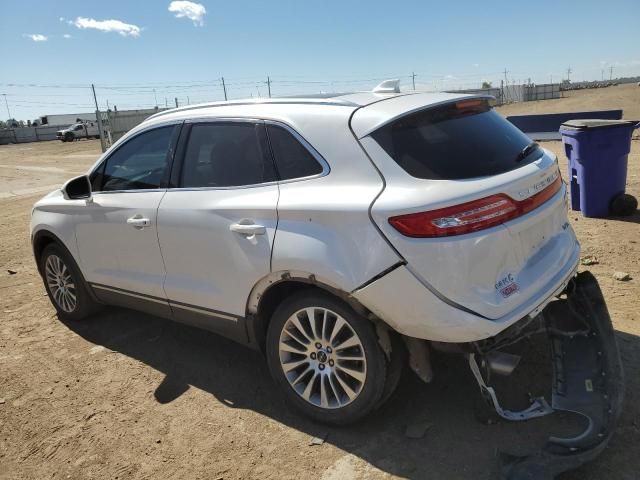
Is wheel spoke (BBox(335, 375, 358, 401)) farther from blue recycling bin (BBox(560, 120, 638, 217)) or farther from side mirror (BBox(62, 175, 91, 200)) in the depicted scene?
blue recycling bin (BBox(560, 120, 638, 217))

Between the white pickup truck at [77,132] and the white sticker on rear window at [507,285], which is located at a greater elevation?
the white pickup truck at [77,132]

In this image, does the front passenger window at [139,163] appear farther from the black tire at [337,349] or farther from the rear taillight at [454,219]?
the rear taillight at [454,219]

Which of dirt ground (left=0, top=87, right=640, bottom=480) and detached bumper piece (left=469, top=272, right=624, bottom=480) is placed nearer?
detached bumper piece (left=469, top=272, right=624, bottom=480)

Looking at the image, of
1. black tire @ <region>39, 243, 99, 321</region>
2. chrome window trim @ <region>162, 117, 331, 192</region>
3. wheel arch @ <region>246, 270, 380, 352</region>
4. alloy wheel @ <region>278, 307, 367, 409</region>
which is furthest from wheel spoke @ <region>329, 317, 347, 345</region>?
black tire @ <region>39, 243, 99, 321</region>

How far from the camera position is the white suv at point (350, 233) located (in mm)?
2477

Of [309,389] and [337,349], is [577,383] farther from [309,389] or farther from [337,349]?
[309,389]

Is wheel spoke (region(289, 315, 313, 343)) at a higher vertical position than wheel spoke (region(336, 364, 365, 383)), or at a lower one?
higher

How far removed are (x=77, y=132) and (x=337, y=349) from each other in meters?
52.5

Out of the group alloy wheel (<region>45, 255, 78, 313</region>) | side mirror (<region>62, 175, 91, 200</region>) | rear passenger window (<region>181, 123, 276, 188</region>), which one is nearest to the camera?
rear passenger window (<region>181, 123, 276, 188</region>)

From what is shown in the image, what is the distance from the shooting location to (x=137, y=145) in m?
4.00

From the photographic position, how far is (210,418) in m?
3.28

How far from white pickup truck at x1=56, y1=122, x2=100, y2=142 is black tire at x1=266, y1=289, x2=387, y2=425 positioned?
5055 centimetres

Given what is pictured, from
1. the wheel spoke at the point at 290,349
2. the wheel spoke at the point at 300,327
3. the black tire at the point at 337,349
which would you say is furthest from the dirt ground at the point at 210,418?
the wheel spoke at the point at 300,327

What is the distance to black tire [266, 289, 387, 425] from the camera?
2.75 m
